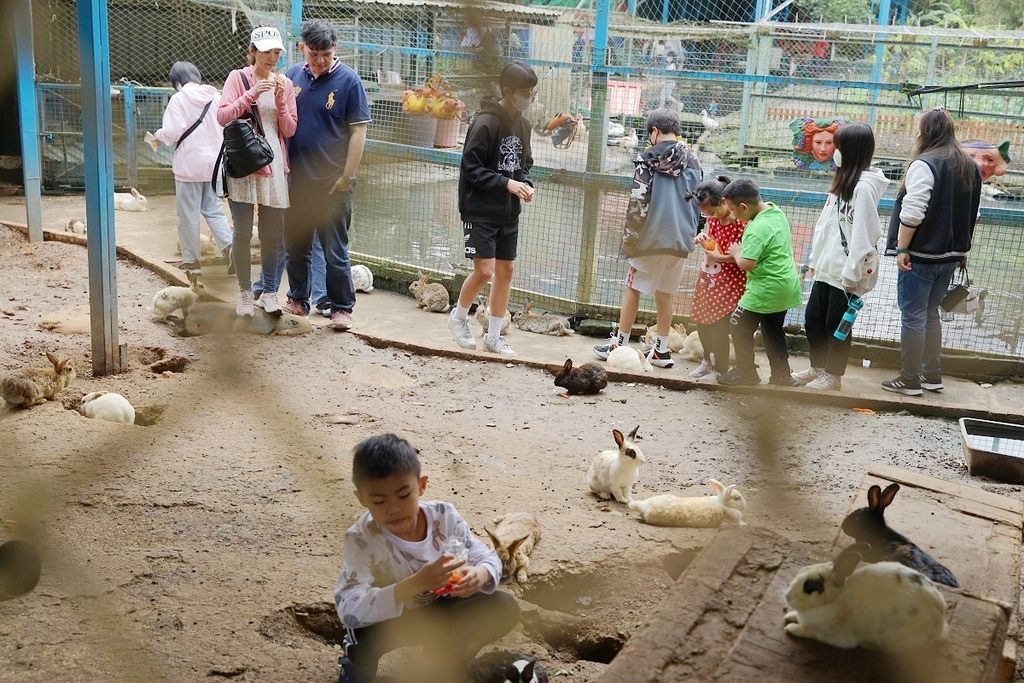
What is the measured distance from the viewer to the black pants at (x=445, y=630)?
7.66 feet

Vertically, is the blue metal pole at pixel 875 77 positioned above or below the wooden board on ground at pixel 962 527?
above

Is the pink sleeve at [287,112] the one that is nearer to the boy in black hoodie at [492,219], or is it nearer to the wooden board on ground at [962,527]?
the boy in black hoodie at [492,219]

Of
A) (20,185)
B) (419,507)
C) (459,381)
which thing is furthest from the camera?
(20,185)

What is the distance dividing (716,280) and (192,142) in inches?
122

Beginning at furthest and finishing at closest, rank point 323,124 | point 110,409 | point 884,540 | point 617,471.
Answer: point 323,124 → point 110,409 → point 617,471 → point 884,540

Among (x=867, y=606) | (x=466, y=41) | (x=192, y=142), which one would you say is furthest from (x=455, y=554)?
(x=192, y=142)

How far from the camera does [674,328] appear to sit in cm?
619

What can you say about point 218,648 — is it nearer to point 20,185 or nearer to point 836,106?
point 836,106

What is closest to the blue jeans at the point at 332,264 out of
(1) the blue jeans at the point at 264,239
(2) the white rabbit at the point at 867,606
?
(1) the blue jeans at the point at 264,239

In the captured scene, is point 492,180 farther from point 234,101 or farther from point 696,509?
point 696,509

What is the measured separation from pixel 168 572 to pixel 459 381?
2.40 meters

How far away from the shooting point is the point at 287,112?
398 cm

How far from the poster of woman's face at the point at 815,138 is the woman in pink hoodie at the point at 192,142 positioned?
10.7ft

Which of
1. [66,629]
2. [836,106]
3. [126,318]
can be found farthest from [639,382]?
[66,629]
